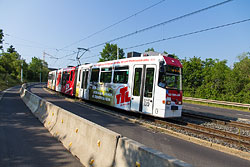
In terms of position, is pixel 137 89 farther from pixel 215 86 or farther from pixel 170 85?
pixel 215 86

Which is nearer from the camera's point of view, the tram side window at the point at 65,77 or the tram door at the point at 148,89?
the tram door at the point at 148,89

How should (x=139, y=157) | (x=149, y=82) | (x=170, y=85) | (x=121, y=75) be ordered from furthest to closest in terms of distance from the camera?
(x=121, y=75), (x=149, y=82), (x=170, y=85), (x=139, y=157)

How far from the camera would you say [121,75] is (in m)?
11.8

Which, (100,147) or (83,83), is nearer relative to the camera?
(100,147)

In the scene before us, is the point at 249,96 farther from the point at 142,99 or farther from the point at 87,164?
the point at 87,164

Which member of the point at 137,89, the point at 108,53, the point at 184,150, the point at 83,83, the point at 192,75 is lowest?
the point at 184,150

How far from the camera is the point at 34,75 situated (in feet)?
261

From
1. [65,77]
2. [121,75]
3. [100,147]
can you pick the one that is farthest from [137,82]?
[65,77]

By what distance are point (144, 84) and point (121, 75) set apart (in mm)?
2296

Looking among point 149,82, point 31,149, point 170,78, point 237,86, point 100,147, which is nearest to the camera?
point 100,147

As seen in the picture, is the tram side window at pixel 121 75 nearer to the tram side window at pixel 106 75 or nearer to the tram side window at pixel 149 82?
the tram side window at pixel 106 75

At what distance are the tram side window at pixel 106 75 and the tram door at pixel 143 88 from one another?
2.86m

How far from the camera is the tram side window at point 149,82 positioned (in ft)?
31.4

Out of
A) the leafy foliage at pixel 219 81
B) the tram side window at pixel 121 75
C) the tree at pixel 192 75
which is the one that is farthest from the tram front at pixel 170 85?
the tree at pixel 192 75
